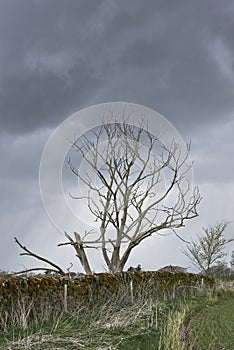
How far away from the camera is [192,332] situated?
9.12m

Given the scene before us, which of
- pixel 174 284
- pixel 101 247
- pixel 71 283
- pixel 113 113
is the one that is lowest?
pixel 71 283

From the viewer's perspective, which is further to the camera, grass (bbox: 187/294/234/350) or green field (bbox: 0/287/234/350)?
grass (bbox: 187/294/234/350)

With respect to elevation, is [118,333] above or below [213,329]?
below

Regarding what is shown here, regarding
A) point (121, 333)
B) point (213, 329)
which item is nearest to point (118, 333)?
point (121, 333)

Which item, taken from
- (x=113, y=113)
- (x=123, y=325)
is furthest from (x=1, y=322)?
(x=113, y=113)

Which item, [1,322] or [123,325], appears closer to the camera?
[123,325]

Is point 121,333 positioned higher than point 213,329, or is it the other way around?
point 213,329

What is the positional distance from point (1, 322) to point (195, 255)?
982 inches

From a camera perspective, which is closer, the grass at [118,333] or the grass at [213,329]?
the grass at [118,333]

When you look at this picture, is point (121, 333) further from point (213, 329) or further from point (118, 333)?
point (213, 329)

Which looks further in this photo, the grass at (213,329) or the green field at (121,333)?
the grass at (213,329)

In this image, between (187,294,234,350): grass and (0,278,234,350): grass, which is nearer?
(0,278,234,350): grass

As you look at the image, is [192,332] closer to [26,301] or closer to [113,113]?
[26,301]

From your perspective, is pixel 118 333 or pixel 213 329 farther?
pixel 213 329
